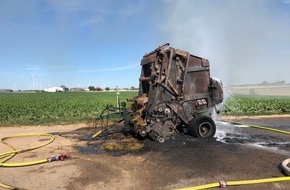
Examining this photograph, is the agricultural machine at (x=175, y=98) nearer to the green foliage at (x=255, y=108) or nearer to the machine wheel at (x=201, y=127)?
the machine wheel at (x=201, y=127)

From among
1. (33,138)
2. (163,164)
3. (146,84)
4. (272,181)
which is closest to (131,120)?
(146,84)

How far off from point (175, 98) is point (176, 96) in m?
0.08

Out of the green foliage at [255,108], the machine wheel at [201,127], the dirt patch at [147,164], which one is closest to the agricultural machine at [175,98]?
the machine wheel at [201,127]

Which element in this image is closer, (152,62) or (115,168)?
(115,168)

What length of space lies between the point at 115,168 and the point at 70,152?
2.55m

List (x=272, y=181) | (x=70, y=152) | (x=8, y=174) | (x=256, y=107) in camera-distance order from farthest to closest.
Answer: (x=256, y=107), (x=70, y=152), (x=8, y=174), (x=272, y=181)

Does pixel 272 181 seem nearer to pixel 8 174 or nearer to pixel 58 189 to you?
pixel 58 189

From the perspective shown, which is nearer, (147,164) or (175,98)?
(147,164)

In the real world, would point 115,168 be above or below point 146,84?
below

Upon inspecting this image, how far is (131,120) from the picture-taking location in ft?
38.2

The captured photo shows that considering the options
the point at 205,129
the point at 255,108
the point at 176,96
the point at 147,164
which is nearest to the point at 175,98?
the point at 176,96

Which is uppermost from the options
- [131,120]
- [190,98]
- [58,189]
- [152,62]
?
[152,62]

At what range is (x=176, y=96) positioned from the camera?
461 inches

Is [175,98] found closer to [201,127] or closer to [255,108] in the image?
[201,127]
